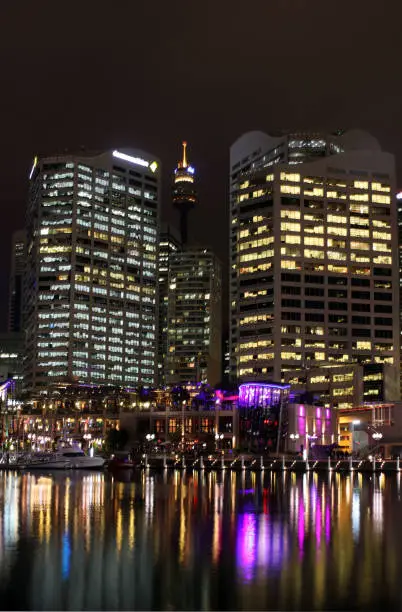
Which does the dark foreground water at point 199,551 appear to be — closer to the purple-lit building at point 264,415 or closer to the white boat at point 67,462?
the white boat at point 67,462

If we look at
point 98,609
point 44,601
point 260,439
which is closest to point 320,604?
point 98,609

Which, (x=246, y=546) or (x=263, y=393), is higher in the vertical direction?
(x=263, y=393)

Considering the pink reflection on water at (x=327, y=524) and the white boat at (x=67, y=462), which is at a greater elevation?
the pink reflection on water at (x=327, y=524)

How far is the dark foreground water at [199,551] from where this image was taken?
27.7 meters

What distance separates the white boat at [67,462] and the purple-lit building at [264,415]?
6374cm

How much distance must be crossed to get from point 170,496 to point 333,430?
428 feet

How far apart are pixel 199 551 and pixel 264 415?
480 ft

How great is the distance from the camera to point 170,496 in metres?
67.4

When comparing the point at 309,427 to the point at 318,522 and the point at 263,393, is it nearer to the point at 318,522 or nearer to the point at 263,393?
the point at 263,393

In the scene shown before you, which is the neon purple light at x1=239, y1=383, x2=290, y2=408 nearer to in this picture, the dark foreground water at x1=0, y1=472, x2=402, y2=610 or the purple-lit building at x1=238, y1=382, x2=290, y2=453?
the purple-lit building at x1=238, y1=382, x2=290, y2=453

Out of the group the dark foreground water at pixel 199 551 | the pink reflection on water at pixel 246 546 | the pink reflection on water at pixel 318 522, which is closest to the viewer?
the dark foreground water at pixel 199 551

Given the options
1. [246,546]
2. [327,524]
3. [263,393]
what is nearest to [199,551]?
[246,546]

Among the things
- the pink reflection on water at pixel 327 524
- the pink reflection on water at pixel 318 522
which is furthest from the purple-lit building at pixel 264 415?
the pink reflection on water at pixel 327 524

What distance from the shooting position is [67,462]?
12062 cm
